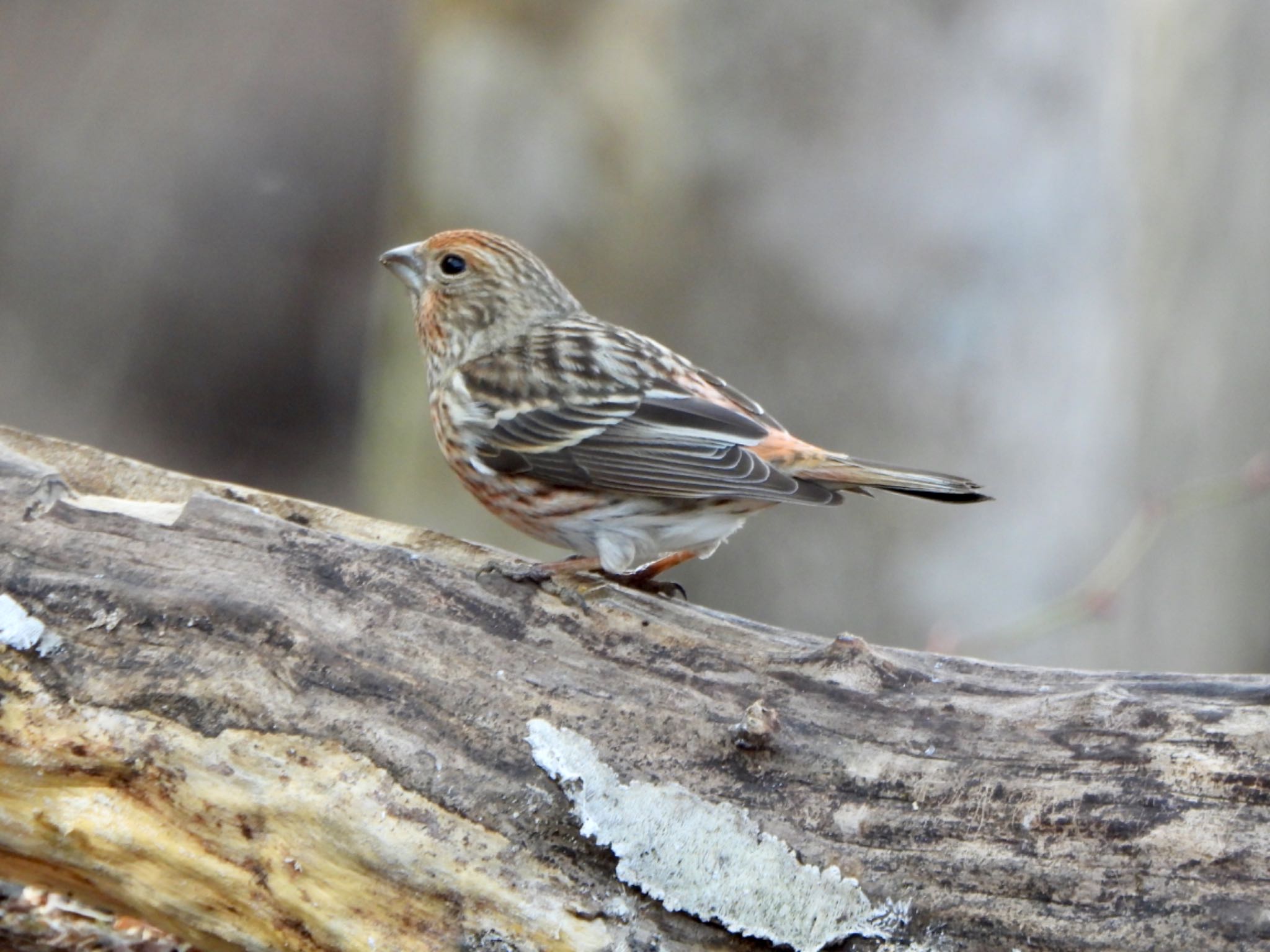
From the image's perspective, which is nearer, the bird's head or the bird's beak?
the bird's head

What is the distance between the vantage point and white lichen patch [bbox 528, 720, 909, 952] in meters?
2.02

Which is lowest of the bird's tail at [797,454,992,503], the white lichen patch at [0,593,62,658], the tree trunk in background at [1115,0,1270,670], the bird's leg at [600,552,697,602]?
the white lichen patch at [0,593,62,658]

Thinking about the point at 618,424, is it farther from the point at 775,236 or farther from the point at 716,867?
the point at 775,236

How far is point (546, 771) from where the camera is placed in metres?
2.23

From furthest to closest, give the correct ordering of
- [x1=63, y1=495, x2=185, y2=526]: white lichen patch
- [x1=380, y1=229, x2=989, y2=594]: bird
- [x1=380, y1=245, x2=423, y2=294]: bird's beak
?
[x1=380, y1=245, x2=423, y2=294]: bird's beak, [x1=380, y1=229, x2=989, y2=594]: bird, [x1=63, y1=495, x2=185, y2=526]: white lichen patch

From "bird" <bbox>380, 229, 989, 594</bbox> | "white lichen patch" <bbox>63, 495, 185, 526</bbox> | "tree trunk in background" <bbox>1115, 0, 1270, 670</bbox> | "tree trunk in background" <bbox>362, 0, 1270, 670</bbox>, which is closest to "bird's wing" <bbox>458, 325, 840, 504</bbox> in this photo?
"bird" <bbox>380, 229, 989, 594</bbox>

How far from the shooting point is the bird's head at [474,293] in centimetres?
375

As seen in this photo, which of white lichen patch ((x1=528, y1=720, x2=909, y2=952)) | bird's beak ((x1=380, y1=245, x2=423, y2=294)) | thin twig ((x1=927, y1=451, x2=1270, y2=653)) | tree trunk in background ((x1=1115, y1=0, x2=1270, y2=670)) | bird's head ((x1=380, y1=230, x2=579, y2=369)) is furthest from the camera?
tree trunk in background ((x1=1115, y1=0, x2=1270, y2=670))

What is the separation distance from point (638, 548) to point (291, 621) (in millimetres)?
1007

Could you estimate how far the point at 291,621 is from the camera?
2.42 m

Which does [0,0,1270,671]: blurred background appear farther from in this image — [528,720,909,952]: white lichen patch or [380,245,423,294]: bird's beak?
[528,720,909,952]: white lichen patch

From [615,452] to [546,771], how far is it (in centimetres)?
108

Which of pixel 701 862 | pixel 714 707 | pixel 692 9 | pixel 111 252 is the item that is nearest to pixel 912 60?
pixel 692 9

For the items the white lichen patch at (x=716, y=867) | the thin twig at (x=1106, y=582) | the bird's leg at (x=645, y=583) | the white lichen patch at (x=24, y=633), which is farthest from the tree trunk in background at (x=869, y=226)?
the white lichen patch at (x=24, y=633)
